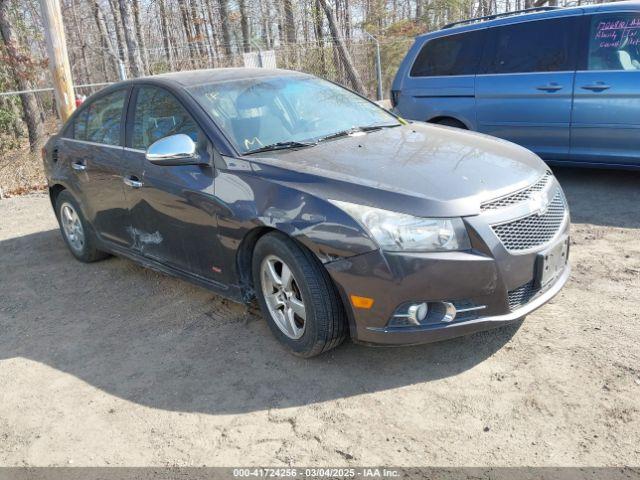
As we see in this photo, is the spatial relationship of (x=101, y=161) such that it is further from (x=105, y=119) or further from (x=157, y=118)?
(x=157, y=118)

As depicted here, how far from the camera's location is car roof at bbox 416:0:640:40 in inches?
233

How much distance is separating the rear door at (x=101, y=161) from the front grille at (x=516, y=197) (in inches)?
111

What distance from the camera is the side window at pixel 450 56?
7.08 metres

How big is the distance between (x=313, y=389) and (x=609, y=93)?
15.1 feet

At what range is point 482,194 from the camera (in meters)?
3.08

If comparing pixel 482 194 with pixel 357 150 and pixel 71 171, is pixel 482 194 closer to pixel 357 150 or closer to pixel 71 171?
pixel 357 150

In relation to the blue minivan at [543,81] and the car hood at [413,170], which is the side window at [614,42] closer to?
the blue minivan at [543,81]

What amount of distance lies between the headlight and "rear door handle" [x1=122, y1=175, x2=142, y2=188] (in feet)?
6.75

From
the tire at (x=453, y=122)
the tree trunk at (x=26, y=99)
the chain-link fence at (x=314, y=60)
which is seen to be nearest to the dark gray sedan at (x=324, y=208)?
the tire at (x=453, y=122)

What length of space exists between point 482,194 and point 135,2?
28.2 meters

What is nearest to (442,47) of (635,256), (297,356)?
(635,256)

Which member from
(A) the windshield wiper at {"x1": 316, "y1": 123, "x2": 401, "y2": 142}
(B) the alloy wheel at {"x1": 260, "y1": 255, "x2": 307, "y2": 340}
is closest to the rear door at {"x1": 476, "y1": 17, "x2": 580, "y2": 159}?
(A) the windshield wiper at {"x1": 316, "y1": 123, "x2": 401, "y2": 142}

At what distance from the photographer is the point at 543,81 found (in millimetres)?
6430

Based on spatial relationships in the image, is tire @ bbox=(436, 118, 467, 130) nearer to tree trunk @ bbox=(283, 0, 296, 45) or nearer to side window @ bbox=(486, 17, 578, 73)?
side window @ bbox=(486, 17, 578, 73)
